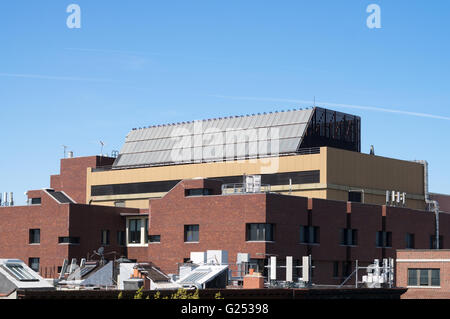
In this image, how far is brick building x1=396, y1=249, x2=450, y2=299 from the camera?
72.6m

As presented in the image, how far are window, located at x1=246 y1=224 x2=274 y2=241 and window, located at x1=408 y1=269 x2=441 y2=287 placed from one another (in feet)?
46.1

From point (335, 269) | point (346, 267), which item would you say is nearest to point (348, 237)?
point (346, 267)

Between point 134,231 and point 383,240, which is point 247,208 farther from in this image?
point 134,231

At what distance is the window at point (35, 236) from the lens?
300ft

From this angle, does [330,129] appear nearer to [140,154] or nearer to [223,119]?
[223,119]

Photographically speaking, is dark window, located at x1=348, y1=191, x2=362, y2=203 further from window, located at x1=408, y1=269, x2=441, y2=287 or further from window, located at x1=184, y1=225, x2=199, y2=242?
window, located at x1=184, y1=225, x2=199, y2=242

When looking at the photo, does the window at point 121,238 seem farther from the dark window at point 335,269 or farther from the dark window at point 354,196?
the dark window at point 354,196

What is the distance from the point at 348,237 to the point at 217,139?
28113 millimetres

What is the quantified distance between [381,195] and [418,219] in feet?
23.8

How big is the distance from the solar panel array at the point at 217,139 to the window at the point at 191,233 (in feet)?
65.6

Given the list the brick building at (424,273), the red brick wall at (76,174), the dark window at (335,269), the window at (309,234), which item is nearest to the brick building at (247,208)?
the window at (309,234)

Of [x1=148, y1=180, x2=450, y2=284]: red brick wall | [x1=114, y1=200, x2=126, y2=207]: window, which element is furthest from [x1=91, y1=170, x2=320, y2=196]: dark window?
[x1=148, y1=180, x2=450, y2=284]: red brick wall
